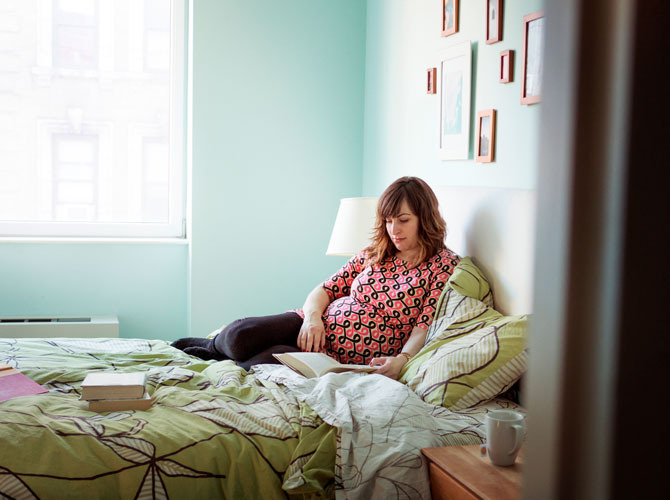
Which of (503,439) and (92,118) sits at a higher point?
(92,118)

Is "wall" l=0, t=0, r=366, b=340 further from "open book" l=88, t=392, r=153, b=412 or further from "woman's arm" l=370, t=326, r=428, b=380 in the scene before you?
"open book" l=88, t=392, r=153, b=412

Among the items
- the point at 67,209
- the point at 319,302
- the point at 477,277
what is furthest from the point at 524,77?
the point at 67,209

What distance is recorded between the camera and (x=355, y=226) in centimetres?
308

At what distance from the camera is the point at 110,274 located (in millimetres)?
3787

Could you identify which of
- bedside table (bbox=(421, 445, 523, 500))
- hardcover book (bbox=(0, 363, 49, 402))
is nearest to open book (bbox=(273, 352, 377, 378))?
bedside table (bbox=(421, 445, 523, 500))

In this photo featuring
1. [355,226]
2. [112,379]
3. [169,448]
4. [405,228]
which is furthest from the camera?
[355,226]

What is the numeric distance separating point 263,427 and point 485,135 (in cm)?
152

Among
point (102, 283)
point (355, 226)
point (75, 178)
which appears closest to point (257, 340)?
point (355, 226)

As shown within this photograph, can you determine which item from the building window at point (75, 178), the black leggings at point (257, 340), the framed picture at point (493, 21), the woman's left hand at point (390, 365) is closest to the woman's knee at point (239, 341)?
the black leggings at point (257, 340)

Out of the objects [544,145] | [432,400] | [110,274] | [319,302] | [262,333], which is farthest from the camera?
[110,274]

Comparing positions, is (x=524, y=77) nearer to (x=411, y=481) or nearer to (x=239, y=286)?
(x=411, y=481)

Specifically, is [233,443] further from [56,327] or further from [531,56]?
[56,327]

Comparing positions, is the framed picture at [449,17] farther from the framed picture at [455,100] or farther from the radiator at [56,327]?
the radiator at [56,327]

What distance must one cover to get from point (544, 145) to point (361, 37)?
3981 mm
